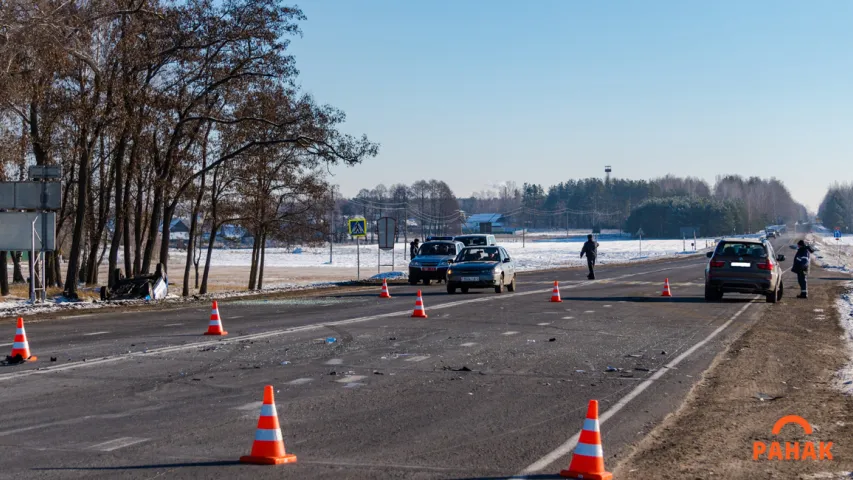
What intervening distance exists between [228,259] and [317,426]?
117m

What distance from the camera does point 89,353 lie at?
14.2m

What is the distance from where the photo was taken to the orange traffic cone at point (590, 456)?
670 centimetres

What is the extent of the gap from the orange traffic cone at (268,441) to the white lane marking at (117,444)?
1.27 meters

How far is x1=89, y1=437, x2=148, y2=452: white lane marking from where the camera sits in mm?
7750

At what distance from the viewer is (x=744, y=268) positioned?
2625 cm

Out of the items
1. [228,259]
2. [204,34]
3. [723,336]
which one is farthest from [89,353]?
[228,259]

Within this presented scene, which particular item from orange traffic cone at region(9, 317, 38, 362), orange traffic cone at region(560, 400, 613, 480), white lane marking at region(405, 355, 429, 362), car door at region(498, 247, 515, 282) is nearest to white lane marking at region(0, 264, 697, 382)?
orange traffic cone at region(9, 317, 38, 362)

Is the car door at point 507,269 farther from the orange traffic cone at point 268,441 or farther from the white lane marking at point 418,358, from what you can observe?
the orange traffic cone at point 268,441

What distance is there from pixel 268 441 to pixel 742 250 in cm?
2192

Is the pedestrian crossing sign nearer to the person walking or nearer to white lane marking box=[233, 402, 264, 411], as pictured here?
the person walking

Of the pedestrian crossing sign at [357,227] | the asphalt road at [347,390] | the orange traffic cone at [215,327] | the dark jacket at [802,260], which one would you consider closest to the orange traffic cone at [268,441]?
the asphalt road at [347,390]

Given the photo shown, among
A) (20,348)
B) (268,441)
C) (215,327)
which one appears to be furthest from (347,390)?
(215,327)

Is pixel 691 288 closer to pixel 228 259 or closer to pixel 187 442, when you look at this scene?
pixel 187 442

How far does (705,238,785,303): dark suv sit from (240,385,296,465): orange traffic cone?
21.5 metres
